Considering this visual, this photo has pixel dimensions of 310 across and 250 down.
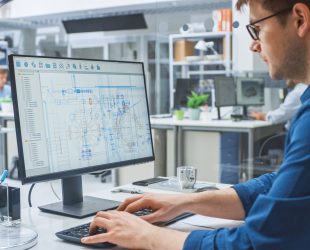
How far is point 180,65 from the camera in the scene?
6.21 m

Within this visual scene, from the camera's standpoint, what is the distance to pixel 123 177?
160 inches

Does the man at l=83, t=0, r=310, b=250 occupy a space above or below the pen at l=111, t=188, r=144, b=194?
above

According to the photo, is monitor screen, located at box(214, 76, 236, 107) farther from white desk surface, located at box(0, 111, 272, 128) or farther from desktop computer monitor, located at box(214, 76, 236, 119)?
white desk surface, located at box(0, 111, 272, 128)

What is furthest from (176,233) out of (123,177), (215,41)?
(215,41)

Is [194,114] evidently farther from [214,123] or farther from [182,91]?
[182,91]

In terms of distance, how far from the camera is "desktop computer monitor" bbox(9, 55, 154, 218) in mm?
1220

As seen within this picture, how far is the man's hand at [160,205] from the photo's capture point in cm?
120

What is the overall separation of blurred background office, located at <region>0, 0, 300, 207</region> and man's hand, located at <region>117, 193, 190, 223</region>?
25.3 inches

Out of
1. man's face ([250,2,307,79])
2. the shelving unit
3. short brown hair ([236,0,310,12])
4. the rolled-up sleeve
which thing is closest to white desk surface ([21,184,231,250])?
the rolled-up sleeve

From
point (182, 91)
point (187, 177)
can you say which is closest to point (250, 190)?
point (187, 177)

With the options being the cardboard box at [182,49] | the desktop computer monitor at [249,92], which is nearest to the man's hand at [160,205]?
the desktop computer monitor at [249,92]

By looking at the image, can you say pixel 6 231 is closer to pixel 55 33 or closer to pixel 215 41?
pixel 215 41

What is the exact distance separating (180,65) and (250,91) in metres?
1.62

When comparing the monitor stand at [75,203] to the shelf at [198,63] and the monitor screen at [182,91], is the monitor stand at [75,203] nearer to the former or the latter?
the monitor screen at [182,91]
